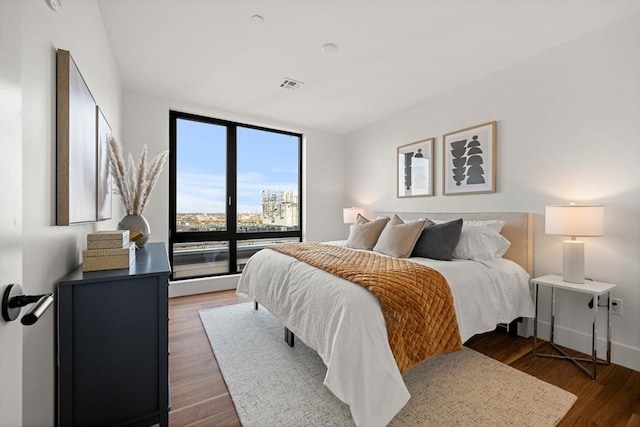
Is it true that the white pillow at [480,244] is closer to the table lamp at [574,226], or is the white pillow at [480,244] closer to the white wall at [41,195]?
the table lamp at [574,226]

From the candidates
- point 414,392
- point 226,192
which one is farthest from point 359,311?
point 226,192

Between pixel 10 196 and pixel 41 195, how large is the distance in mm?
655

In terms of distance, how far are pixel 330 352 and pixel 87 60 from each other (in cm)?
224

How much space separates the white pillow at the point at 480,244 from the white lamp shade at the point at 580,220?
18.2 inches

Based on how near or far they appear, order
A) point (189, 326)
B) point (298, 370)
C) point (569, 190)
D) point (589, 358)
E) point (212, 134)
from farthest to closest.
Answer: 1. point (212, 134)
2. point (189, 326)
3. point (569, 190)
4. point (589, 358)
5. point (298, 370)

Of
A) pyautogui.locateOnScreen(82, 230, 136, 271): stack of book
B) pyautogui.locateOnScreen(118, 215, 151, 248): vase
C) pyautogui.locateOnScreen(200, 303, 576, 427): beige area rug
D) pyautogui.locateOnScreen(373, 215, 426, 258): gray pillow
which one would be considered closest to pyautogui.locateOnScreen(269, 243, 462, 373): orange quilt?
pyautogui.locateOnScreen(200, 303, 576, 427): beige area rug

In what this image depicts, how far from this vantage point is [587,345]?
2.31 meters

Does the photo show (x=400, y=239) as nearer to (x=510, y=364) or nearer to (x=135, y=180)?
(x=510, y=364)

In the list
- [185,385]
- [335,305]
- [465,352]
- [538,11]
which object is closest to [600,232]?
[465,352]

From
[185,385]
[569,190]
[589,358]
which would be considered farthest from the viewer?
[569,190]

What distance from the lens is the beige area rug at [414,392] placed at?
61.1 inches

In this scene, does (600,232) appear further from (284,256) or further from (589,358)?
(284,256)

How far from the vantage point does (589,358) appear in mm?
2223

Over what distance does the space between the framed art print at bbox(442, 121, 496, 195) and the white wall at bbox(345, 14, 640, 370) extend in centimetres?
8
